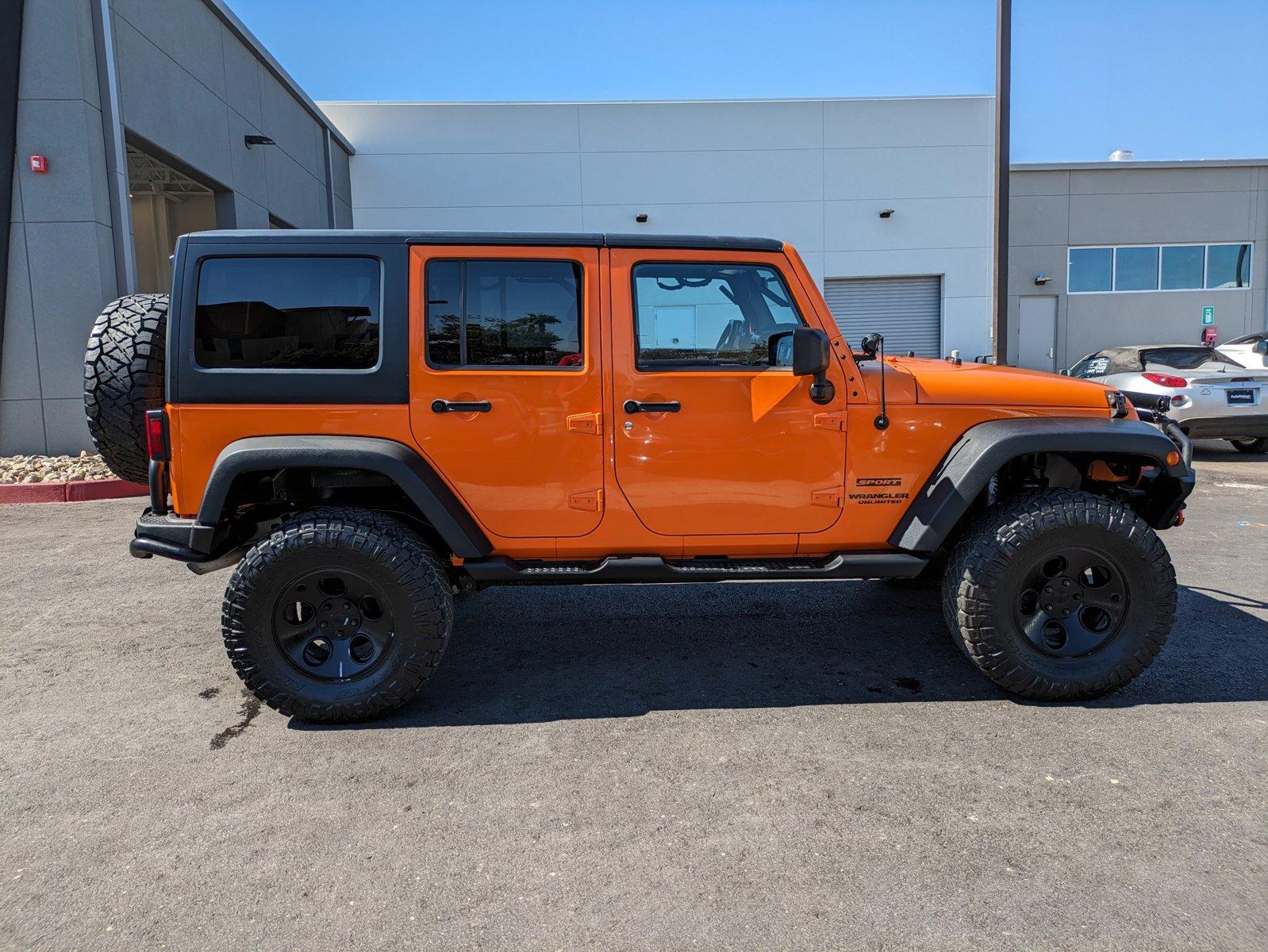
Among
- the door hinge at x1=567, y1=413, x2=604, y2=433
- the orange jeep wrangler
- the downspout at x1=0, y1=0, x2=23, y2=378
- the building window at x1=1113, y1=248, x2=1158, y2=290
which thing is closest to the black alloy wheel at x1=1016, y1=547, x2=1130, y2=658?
the orange jeep wrangler

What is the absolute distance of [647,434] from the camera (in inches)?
136

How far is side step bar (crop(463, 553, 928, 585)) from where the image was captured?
3.50 m

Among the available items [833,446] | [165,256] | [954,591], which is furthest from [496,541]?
[165,256]

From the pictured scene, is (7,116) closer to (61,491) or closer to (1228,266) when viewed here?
(61,491)

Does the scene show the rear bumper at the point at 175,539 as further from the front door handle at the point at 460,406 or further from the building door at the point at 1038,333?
the building door at the point at 1038,333

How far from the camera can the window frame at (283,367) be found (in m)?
3.35

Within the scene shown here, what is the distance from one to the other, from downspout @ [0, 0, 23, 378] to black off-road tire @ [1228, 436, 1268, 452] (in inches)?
647

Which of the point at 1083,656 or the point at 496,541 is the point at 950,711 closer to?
the point at 1083,656

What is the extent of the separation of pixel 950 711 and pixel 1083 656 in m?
0.64

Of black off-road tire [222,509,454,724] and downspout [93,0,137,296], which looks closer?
black off-road tire [222,509,454,724]

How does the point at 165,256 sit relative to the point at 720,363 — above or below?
above

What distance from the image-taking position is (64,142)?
954cm

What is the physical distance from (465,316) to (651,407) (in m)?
0.90

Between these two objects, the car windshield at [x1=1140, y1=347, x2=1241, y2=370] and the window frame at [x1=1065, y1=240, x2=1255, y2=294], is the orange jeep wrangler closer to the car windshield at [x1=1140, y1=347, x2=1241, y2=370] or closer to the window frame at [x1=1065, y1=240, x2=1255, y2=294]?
the car windshield at [x1=1140, y1=347, x2=1241, y2=370]
